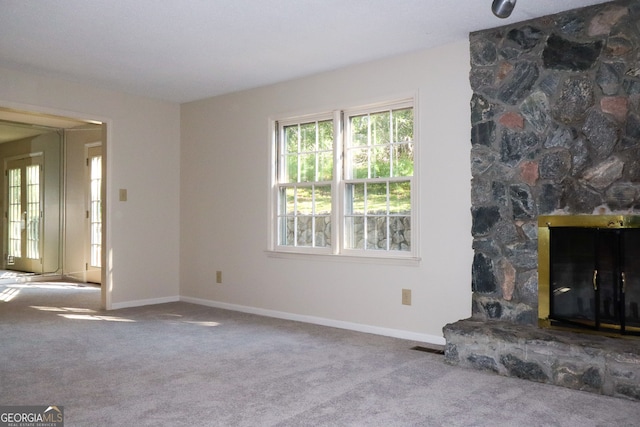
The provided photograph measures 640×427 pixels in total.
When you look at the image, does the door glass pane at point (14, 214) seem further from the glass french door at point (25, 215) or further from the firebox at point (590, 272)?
the firebox at point (590, 272)

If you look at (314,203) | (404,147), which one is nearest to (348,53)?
(404,147)

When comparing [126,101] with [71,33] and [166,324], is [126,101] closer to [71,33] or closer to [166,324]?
[71,33]

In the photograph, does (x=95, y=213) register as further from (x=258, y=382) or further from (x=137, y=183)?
(x=258, y=382)

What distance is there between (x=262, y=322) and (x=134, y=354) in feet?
4.57

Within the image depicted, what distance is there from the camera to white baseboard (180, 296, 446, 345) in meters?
4.11

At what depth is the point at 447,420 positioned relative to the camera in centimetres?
248

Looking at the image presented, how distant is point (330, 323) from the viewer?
4.71m

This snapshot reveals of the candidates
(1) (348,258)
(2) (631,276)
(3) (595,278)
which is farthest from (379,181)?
(2) (631,276)

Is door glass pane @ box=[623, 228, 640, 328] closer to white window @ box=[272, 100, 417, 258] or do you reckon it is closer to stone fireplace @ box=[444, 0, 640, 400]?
stone fireplace @ box=[444, 0, 640, 400]

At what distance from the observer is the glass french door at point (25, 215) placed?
25.5ft

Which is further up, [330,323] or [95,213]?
[95,213]

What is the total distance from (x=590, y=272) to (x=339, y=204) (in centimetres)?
207

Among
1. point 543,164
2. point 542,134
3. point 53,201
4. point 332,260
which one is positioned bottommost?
point 332,260

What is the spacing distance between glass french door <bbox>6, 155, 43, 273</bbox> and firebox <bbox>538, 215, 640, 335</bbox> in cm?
698
